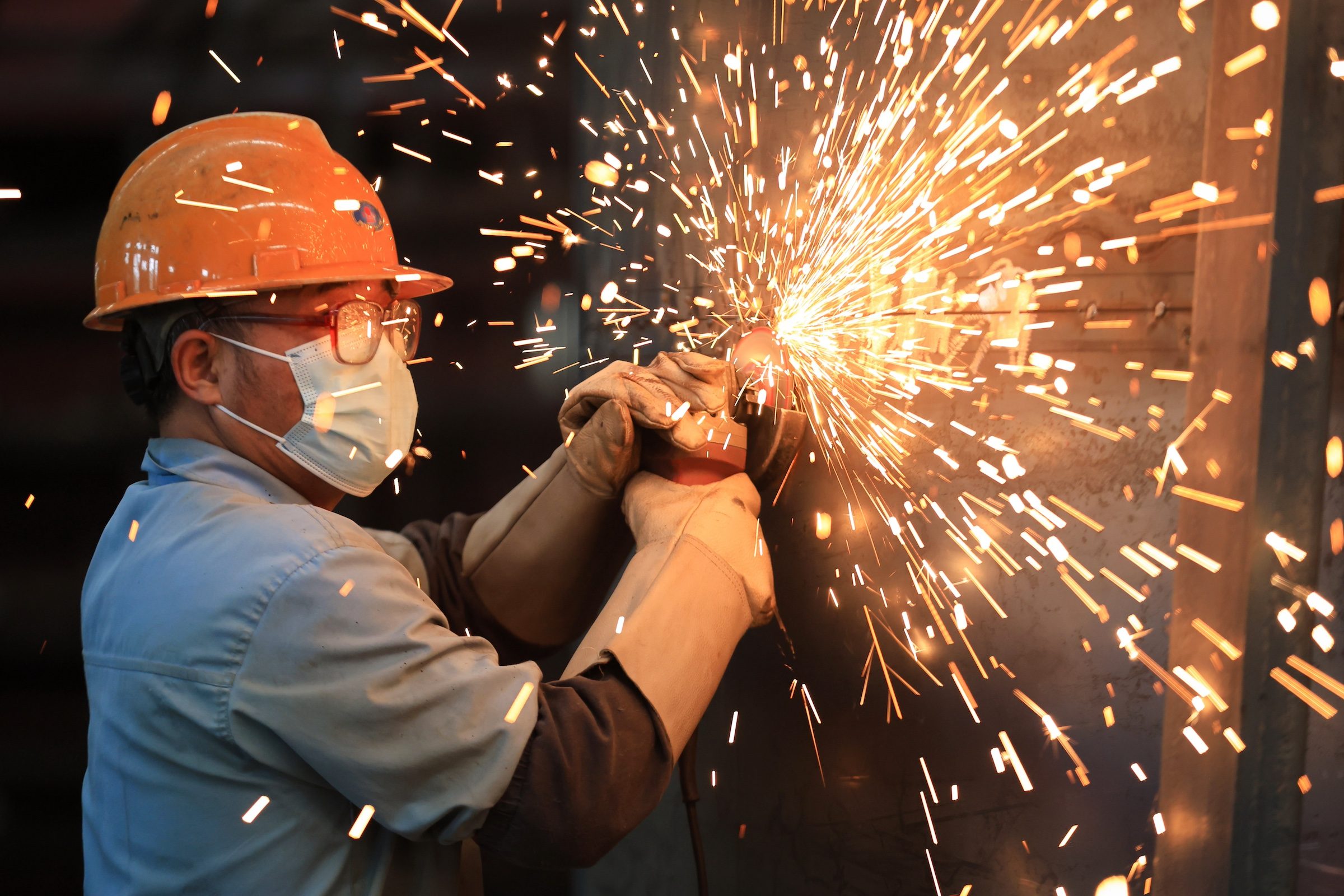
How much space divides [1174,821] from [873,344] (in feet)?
2.88

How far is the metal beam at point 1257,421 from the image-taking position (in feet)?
3.67

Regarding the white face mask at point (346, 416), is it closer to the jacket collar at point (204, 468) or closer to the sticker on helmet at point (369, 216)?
the jacket collar at point (204, 468)

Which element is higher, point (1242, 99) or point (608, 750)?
point (1242, 99)

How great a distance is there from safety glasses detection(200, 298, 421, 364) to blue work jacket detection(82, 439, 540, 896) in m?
0.33

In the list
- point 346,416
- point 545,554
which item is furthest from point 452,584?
point 346,416

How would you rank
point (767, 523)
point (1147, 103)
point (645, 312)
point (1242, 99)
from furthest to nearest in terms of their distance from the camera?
1. point (645, 312)
2. point (767, 523)
3. point (1147, 103)
4. point (1242, 99)

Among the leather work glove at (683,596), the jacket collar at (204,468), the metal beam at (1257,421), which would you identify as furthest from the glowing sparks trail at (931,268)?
the jacket collar at (204,468)

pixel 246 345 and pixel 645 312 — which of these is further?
pixel 645 312

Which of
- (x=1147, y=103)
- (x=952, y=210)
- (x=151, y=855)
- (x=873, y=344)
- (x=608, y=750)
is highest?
(x=1147, y=103)

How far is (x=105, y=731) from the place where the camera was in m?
1.33

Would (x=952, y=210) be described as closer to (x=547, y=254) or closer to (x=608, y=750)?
(x=608, y=750)

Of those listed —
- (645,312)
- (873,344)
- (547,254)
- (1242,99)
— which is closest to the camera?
(1242,99)

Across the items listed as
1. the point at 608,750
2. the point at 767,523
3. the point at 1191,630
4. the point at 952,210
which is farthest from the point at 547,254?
the point at 1191,630

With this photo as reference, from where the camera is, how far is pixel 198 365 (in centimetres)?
152
